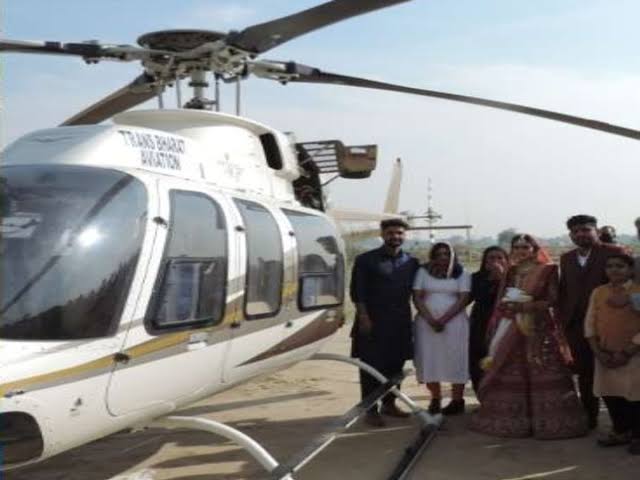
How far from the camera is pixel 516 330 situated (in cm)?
592

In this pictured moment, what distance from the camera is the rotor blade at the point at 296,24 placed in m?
4.39

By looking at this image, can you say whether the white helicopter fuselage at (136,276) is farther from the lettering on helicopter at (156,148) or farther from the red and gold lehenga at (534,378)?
the red and gold lehenga at (534,378)

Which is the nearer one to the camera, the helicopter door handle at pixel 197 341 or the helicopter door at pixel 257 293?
the helicopter door handle at pixel 197 341

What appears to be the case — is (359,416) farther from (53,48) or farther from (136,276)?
(53,48)

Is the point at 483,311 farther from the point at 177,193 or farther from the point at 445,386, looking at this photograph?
the point at 177,193

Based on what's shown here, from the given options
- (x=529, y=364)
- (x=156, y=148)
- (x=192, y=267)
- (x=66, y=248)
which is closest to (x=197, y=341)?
(x=192, y=267)

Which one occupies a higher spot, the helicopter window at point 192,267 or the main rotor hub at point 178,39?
the main rotor hub at point 178,39

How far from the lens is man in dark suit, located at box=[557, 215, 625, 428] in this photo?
18.7 feet

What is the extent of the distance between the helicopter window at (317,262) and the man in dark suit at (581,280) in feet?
5.66

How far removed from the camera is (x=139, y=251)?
3.69 meters

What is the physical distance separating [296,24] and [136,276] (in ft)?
6.63

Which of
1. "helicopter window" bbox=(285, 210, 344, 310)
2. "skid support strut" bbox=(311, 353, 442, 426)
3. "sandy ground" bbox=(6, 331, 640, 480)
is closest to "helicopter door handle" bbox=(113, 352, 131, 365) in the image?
"sandy ground" bbox=(6, 331, 640, 480)

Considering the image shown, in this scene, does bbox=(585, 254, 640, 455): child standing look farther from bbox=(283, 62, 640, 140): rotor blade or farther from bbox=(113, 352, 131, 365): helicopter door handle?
bbox=(113, 352, 131, 365): helicopter door handle

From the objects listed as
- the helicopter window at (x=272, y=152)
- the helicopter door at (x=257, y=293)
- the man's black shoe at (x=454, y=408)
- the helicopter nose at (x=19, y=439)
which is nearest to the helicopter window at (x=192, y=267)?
the helicopter door at (x=257, y=293)
